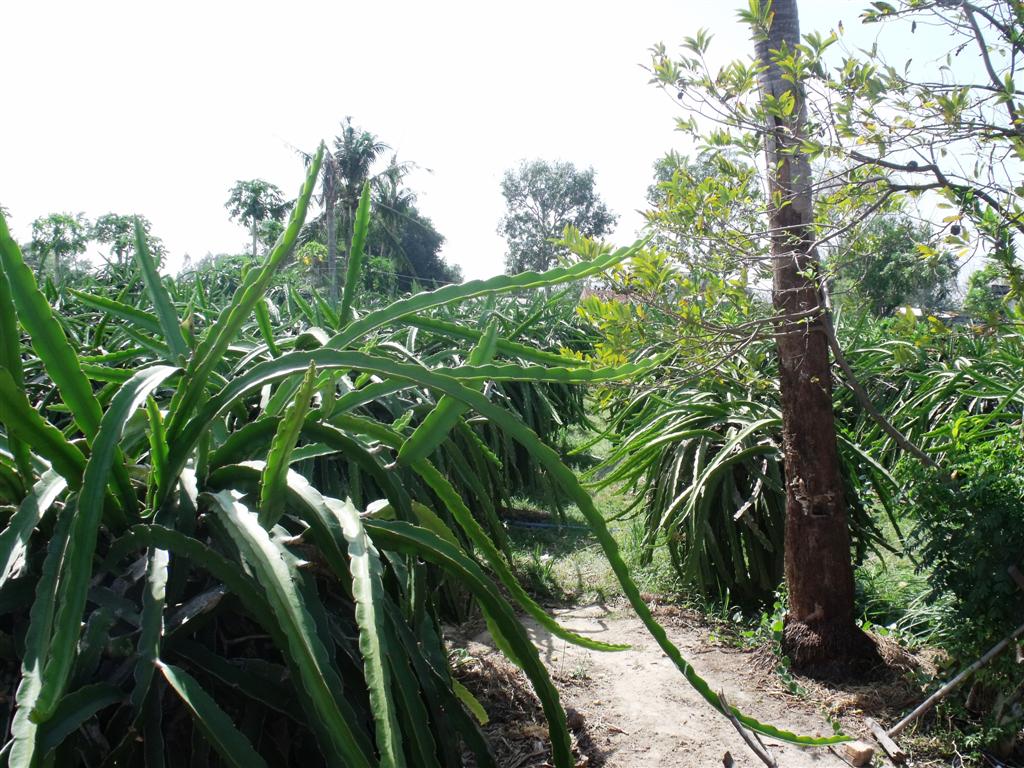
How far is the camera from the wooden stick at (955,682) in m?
2.99

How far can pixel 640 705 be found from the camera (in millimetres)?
3385

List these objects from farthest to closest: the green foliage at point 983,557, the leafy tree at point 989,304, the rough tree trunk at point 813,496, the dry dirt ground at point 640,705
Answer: the rough tree trunk at point 813,496, the green foliage at point 983,557, the dry dirt ground at point 640,705, the leafy tree at point 989,304

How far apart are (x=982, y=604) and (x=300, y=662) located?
9.00ft

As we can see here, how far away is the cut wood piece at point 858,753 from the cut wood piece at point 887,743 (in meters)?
0.08

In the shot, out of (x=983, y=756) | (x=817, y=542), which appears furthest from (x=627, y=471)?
(x=983, y=756)

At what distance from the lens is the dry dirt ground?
9.55ft

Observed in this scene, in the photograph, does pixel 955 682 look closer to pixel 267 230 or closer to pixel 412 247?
pixel 267 230

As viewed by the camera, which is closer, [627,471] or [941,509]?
[941,509]

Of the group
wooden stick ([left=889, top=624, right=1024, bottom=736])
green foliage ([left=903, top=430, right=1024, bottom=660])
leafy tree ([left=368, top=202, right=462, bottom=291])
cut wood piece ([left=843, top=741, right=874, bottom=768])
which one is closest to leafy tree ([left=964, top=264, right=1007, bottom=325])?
green foliage ([left=903, top=430, right=1024, bottom=660])

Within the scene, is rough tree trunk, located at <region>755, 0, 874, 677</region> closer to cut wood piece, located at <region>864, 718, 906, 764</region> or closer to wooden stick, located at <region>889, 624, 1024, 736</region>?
cut wood piece, located at <region>864, 718, 906, 764</region>

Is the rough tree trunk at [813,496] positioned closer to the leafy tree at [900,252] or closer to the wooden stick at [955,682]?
the leafy tree at [900,252]

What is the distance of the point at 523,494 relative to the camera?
7656mm

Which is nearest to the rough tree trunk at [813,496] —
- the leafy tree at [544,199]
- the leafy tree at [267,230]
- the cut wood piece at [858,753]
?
the cut wood piece at [858,753]

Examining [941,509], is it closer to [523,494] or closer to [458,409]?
[458,409]
